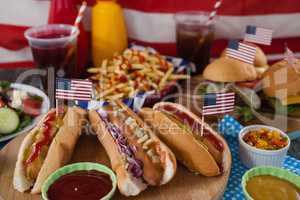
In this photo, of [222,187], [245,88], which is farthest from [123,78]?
[222,187]

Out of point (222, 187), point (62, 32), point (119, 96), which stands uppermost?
point (62, 32)

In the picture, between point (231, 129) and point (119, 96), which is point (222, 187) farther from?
point (119, 96)

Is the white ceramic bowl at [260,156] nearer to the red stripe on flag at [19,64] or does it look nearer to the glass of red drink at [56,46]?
the glass of red drink at [56,46]

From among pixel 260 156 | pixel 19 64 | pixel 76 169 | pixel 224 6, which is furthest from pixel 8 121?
pixel 224 6

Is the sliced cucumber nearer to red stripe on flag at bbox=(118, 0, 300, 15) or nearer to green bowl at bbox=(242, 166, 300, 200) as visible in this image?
green bowl at bbox=(242, 166, 300, 200)

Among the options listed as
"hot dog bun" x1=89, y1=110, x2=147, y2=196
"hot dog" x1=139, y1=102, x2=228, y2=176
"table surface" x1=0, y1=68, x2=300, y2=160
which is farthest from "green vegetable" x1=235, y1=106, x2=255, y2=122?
"hot dog bun" x1=89, y1=110, x2=147, y2=196

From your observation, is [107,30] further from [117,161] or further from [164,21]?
[117,161]
